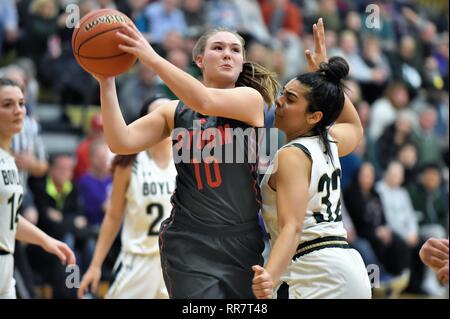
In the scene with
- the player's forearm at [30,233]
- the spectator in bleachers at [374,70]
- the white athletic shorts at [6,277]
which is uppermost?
the spectator in bleachers at [374,70]

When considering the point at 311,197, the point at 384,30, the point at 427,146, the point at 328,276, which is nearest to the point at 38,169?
the point at 311,197

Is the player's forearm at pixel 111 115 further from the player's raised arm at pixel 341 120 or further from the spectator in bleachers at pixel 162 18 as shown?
the spectator in bleachers at pixel 162 18

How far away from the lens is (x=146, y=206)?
248 inches

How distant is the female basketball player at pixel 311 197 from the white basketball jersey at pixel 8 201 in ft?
5.74

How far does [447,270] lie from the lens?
11.8 feet

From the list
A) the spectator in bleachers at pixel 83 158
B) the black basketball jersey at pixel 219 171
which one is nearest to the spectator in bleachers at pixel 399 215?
the spectator in bleachers at pixel 83 158

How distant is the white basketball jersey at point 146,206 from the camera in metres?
6.31

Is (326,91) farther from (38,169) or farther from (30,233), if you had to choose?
(38,169)

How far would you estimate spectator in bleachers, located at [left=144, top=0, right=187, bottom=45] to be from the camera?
12.0m

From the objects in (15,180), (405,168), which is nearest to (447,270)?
(15,180)

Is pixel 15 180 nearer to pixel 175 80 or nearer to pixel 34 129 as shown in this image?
pixel 175 80

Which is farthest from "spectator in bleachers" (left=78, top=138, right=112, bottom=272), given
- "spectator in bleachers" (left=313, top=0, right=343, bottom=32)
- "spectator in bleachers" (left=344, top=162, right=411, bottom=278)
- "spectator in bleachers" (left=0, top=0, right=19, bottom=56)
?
"spectator in bleachers" (left=313, top=0, right=343, bottom=32)

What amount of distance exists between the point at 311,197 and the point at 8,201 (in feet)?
6.74

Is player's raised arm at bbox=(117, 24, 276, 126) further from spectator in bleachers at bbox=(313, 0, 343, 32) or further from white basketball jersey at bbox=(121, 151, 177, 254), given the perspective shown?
spectator in bleachers at bbox=(313, 0, 343, 32)
